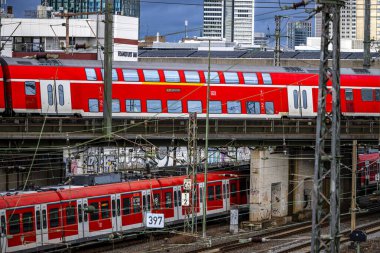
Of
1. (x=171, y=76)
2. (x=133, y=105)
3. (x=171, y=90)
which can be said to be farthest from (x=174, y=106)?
(x=133, y=105)

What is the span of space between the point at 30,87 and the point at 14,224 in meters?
9.47

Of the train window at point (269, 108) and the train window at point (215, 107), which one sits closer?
the train window at point (215, 107)

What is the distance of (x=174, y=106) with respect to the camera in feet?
151

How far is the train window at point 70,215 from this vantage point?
36375mm

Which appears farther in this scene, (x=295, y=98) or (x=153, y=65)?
(x=295, y=98)

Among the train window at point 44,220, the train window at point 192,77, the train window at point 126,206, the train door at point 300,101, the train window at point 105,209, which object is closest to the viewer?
the train window at point 44,220

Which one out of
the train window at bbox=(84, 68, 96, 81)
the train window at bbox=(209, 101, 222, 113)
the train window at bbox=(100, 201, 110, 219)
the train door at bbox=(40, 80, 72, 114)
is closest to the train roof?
the train window at bbox=(84, 68, 96, 81)

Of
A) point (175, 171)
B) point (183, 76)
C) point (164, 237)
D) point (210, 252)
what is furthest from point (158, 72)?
point (210, 252)

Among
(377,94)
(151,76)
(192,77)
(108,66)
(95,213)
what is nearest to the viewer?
(108,66)

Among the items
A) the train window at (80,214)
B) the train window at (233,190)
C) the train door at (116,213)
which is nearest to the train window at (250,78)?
the train window at (233,190)

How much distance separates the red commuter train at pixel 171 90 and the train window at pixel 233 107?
0.05 metres

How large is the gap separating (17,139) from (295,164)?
17.4 metres

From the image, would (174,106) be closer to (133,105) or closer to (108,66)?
(133,105)

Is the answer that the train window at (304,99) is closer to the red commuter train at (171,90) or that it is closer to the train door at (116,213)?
the red commuter train at (171,90)
